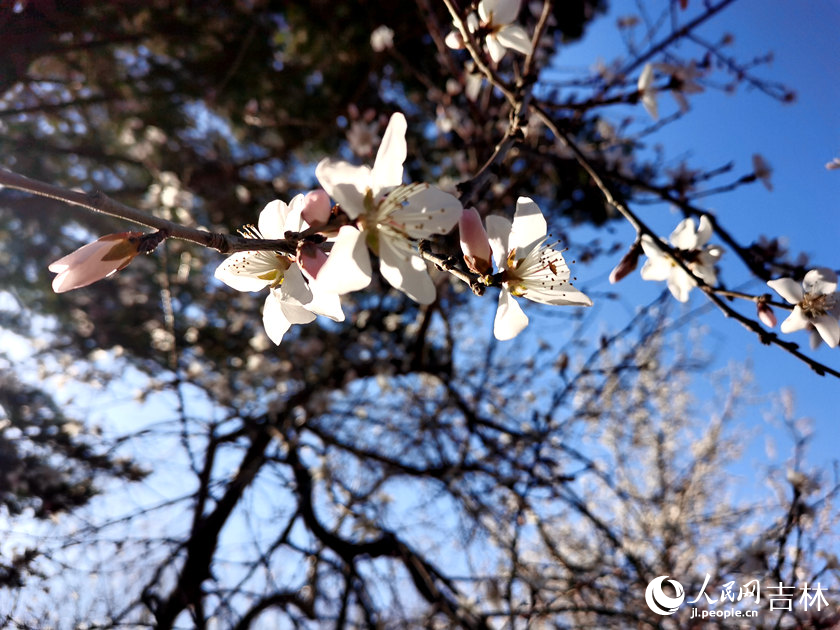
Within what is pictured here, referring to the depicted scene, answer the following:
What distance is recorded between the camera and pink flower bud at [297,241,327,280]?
627 millimetres

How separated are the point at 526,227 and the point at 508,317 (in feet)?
0.46

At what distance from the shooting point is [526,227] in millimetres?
771

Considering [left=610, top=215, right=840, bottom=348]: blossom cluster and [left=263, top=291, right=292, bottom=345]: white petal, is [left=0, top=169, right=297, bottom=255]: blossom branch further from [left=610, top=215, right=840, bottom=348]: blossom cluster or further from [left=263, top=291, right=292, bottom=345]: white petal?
[left=610, top=215, right=840, bottom=348]: blossom cluster

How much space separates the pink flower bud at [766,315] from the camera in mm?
978

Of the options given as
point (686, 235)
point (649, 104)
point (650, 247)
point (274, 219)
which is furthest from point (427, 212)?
point (649, 104)

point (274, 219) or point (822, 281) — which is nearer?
point (274, 219)

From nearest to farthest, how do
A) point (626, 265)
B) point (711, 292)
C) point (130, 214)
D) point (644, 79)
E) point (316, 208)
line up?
1. point (130, 214)
2. point (316, 208)
3. point (711, 292)
4. point (626, 265)
5. point (644, 79)

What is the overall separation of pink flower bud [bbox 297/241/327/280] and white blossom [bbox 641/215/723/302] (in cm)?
69

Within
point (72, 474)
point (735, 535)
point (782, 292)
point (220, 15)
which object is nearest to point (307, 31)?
point (220, 15)

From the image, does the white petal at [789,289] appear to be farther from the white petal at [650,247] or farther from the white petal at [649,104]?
the white petal at [649,104]

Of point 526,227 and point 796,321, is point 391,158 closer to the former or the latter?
point 526,227

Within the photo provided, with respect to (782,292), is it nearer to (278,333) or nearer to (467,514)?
(278,333)

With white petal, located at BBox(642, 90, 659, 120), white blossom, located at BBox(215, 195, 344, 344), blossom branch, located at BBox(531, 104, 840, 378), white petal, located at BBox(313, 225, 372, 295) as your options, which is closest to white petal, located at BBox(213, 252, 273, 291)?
white blossom, located at BBox(215, 195, 344, 344)

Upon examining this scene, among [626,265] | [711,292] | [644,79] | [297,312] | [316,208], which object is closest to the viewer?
[316,208]
